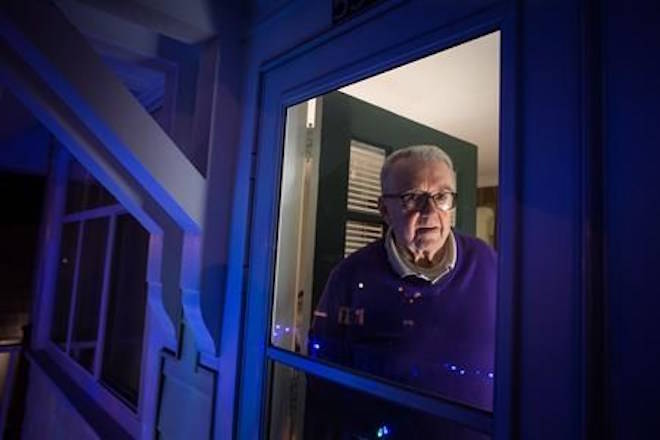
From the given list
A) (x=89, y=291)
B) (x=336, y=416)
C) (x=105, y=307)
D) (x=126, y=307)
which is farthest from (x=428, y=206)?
(x=89, y=291)

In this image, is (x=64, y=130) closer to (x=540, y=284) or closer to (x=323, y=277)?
(x=323, y=277)

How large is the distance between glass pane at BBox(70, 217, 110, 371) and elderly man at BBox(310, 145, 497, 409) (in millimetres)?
1842

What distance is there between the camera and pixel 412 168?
937 mm

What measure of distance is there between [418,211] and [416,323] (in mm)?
238

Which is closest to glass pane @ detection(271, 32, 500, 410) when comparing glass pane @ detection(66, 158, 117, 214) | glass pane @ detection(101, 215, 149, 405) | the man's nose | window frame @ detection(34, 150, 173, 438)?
the man's nose

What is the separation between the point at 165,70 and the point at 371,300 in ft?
3.53

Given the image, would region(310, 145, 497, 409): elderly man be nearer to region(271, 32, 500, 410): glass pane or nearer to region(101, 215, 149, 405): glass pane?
region(271, 32, 500, 410): glass pane

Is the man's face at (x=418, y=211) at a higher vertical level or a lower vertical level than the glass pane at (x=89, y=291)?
higher

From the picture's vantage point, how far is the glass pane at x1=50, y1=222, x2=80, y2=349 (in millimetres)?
2750

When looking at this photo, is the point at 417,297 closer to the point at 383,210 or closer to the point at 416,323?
the point at 416,323

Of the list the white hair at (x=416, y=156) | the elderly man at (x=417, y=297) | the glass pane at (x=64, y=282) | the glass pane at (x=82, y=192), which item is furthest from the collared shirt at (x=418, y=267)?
the glass pane at (x=64, y=282)

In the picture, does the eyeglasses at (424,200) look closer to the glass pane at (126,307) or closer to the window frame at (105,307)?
the window frame at (105,307)

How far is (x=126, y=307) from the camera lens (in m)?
2.06

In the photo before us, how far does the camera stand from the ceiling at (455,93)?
686mm
